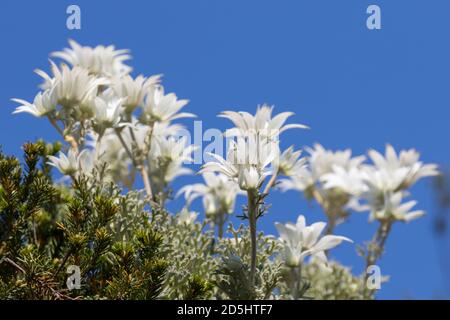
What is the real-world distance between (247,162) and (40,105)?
1672 mm

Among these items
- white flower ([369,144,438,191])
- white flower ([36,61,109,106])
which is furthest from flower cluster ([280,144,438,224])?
white flower ([36,61,109,106])

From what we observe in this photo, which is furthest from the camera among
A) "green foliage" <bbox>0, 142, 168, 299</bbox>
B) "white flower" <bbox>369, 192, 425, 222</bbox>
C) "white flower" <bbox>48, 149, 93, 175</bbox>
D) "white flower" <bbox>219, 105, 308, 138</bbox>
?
"white flower" <bbox>369, 192, 425, 222</bbox>

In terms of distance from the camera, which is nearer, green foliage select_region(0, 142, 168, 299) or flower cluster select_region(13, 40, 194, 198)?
green foliage select_region(0, 142, 168, 299)

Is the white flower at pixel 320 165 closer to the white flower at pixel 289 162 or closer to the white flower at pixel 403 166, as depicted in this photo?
the white flower at pixel 403 166

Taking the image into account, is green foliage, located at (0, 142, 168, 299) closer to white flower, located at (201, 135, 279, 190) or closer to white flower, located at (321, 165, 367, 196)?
white flower, located at (201, 135, 279, 190)

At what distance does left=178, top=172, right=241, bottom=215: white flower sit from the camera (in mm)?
7098

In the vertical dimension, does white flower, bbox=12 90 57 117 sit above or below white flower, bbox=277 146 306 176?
above

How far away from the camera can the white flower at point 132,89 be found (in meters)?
6.66

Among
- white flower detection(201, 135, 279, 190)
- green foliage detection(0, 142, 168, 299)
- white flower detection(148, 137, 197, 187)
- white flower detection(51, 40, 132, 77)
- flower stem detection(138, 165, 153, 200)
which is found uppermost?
white flower detection(51, 40, 132, 77)

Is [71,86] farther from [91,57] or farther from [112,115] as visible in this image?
[91,57]

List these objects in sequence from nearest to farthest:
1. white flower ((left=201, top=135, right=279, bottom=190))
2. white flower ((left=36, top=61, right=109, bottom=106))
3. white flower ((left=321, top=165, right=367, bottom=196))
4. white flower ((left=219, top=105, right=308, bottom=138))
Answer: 1. white flower ((left=201, top=135, right=279, bottom=190))
2. white flower ((left=219, top=105, right=308, bottom=138))
3. white flower ((left=36, top=61, right=109, bottom=106))
4. white flower ((left=321, top=165, right=367, bottom=196))

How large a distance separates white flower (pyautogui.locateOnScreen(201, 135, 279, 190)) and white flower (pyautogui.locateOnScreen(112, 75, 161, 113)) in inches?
57.0

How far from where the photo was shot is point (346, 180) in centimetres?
779
